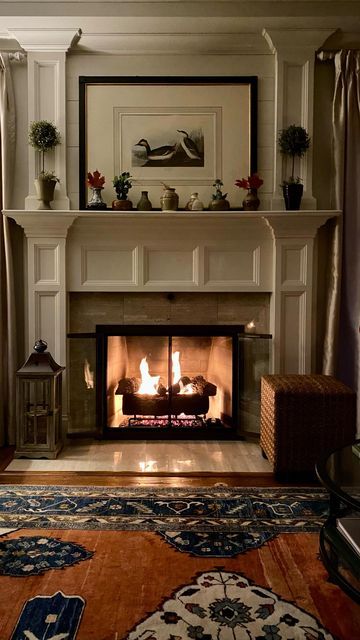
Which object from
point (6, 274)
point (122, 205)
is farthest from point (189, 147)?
point (6, 274)

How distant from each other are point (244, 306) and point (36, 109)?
6.04ft

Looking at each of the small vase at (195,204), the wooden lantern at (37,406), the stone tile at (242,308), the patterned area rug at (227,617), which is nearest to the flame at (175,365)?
the stone tile at (242,308)

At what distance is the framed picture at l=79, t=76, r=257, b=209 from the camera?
361 centimetres

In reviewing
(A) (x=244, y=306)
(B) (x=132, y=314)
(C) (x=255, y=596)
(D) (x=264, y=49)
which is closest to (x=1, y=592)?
(C) (x=255, y=596)

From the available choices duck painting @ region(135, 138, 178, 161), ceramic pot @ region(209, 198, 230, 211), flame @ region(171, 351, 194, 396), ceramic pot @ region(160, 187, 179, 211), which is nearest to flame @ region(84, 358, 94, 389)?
flame @ region(171, 351, 194, 396)

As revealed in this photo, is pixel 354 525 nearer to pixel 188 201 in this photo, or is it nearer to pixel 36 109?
pixel 188 201

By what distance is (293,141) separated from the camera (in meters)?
3.49

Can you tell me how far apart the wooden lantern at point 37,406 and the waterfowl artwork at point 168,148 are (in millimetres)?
1354

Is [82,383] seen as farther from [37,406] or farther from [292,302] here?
[292,302]

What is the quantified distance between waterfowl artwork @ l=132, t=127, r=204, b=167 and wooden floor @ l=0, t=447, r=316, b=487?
6.37ft

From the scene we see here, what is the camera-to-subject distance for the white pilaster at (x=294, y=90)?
11.5 ft

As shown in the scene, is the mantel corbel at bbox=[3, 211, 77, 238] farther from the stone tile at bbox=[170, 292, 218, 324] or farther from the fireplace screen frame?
the stone tile at bbox=[170, 292, 218, 324]

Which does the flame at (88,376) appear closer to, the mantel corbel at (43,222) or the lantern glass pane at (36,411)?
the lantern glass pane at (36,411)

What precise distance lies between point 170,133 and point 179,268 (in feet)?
2.87
